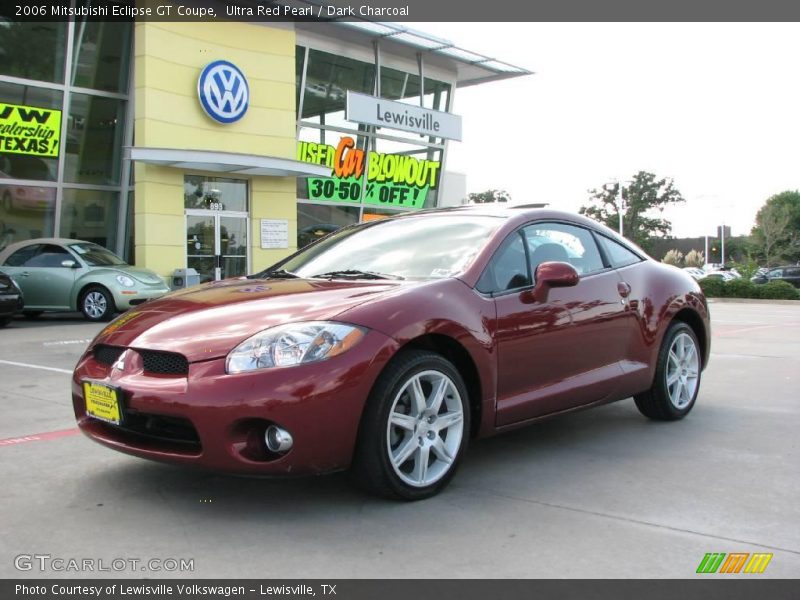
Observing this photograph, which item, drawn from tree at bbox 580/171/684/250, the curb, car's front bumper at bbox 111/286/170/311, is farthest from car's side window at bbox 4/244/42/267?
tree at bbox 580/171/684/250

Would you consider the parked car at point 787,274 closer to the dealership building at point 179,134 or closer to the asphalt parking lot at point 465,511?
the dealership building at point 179,134

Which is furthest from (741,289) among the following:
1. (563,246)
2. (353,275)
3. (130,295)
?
(353,275)

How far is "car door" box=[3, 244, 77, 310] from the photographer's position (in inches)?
555

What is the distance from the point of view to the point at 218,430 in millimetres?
3367

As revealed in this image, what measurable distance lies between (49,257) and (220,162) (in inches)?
174

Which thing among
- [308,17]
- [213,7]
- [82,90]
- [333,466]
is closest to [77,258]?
[82,90]

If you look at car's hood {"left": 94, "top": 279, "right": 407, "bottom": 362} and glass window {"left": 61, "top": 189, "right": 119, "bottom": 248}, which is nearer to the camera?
car's hood {"left": 94, "top": 279, "right": 407, "bottom": 362}

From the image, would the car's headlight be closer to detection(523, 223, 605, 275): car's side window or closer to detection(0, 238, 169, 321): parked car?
detection(523, 223, 605, 275): car's side window

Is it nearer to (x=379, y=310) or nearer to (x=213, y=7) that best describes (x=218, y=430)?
(x=379, y=310)

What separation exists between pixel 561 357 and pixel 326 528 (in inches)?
69.8

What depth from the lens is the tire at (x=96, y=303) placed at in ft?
46.0

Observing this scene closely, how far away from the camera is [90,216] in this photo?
61.1 feet

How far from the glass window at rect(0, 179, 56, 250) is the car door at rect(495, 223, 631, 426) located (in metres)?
15.3

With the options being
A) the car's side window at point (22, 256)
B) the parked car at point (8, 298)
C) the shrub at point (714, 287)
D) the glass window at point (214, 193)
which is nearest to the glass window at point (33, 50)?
the glass window at point (214, 193)
